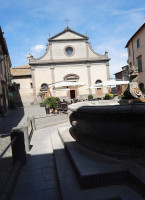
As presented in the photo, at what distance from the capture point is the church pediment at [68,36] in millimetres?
29531

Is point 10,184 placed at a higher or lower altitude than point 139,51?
lower

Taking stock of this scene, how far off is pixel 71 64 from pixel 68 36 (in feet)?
16.9

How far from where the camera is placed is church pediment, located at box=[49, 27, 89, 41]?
96.9 feet

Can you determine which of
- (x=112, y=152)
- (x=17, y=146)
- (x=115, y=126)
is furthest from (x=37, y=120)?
(x=115, y=126)

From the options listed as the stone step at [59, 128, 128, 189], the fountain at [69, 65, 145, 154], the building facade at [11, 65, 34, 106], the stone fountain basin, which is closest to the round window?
the building facade at [11, 65, 34, 106]

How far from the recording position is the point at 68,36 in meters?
29.9

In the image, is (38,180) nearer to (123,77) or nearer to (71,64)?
(71,64)

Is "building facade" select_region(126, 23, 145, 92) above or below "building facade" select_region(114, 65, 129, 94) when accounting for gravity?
above

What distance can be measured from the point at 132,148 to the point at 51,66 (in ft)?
89.9

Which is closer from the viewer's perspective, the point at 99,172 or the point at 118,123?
the point at 99,172

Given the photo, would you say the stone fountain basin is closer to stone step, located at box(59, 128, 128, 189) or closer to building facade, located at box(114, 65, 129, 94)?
stone step, located at box(59, 128, 128, 189)

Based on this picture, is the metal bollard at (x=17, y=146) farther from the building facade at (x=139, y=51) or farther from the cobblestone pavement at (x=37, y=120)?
the building facade at (x=139, y=51)

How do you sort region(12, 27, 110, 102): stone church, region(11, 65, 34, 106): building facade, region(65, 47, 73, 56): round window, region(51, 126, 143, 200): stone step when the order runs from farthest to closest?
region(11, 65, 34, 106): building facade < region(65, 47, 73, 56): round window < region(12, 27, 110, 102): stone church < region(51, 126, 143, 200): stone step

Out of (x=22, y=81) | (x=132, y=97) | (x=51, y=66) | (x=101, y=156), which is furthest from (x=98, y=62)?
(x=101, y=156)
